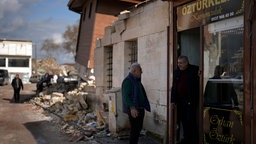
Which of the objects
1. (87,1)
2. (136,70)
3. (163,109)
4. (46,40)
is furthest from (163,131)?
(46,40)

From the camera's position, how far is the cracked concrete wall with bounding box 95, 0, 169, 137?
296 inches

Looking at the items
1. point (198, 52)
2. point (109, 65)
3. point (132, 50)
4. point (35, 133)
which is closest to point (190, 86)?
point (198, 52)

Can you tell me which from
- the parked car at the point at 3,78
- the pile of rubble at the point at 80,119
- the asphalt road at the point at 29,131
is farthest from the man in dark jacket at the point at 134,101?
the parked car at the point at 3,78

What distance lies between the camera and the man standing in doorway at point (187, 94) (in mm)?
5867

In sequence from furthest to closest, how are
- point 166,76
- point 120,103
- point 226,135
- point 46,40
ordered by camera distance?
point 46,40 < point 120,103 < point 166,76 < point 226,135

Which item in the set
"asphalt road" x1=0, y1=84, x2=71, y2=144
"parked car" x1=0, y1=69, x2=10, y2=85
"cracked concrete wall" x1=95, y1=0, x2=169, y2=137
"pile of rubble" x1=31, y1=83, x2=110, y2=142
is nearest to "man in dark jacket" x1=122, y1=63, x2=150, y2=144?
"cracked concrete wall" x1=95, y1=0, x2=169, y2=137

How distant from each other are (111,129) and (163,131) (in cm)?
145

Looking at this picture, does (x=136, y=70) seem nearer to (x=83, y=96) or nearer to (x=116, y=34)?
(x=116, y=34)

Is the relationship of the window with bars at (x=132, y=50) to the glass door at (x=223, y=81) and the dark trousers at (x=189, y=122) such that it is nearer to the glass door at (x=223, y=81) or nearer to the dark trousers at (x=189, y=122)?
the dark trousers at (x=189, y=122)

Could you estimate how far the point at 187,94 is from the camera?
5879 mm

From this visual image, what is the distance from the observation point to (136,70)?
646 centimetres

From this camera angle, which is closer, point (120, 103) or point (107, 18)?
point (120, 103)

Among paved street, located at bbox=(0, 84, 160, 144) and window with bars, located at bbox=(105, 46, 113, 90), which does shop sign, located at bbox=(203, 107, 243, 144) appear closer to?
paved street, located at bbox=(0, 84, 160, 144)

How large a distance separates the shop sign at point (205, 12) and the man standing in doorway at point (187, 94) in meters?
0.77
